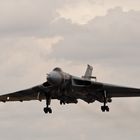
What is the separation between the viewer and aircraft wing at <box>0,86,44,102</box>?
100000 millimetres

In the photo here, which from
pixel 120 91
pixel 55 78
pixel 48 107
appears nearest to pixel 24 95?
pixel 48 107

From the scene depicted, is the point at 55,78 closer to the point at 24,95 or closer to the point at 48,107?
the point at 48,107

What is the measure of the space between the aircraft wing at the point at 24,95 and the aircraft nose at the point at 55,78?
7009mm

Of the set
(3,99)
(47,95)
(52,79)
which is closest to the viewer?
(52,79)

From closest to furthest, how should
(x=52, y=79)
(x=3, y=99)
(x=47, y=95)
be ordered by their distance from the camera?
(x=52, y=79), (x=47, y=95), (x=3, y=99)

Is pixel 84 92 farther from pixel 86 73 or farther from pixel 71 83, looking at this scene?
pixel 86 73

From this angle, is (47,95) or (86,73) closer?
(47,95)

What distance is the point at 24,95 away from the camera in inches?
4072

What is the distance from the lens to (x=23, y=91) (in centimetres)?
10200

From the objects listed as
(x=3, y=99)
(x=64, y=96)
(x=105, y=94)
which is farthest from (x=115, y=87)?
(x=3, y=99)

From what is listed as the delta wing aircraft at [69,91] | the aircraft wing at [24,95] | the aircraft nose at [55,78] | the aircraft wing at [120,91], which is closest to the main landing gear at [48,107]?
the delta wing aircraft at [69,91]

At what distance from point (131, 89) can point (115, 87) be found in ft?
6.82

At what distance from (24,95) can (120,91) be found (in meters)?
13.1

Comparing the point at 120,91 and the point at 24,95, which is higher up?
the point at 120,91
